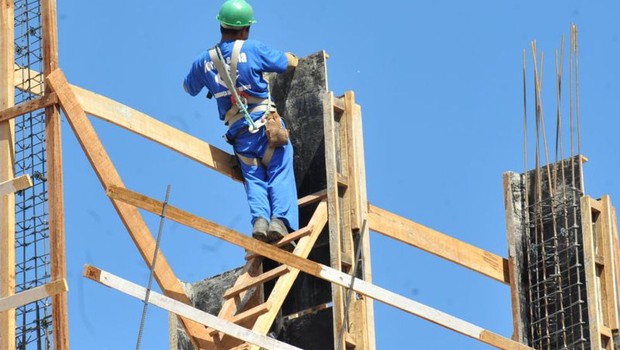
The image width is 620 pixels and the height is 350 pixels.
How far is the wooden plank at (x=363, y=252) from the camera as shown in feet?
77.1

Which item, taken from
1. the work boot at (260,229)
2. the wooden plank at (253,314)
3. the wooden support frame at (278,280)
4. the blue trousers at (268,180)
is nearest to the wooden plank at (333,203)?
the wooden support frame at (278,280)

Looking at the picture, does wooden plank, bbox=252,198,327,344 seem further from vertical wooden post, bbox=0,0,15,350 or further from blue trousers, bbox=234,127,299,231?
vertical wooden post, bbox=0,0,15,350

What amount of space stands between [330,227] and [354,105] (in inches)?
47.6

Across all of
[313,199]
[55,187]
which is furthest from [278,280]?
[55,187]

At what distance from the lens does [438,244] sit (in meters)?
25.2

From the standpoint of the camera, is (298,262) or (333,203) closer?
(298,262)

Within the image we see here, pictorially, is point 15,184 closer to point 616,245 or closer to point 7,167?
point 7,167

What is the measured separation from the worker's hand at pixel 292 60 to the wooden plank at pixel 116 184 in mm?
2704

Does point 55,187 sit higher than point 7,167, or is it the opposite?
point 7,167

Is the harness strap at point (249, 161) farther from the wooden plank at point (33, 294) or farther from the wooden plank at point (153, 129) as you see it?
the wooden plank at point (33, 294)

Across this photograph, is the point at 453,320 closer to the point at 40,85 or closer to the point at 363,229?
the point at 363,229

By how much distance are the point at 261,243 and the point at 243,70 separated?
2.68 meters

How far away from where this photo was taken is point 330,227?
2419cm

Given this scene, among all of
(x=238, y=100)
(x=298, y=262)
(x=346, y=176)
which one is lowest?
(x=298, y=262)
